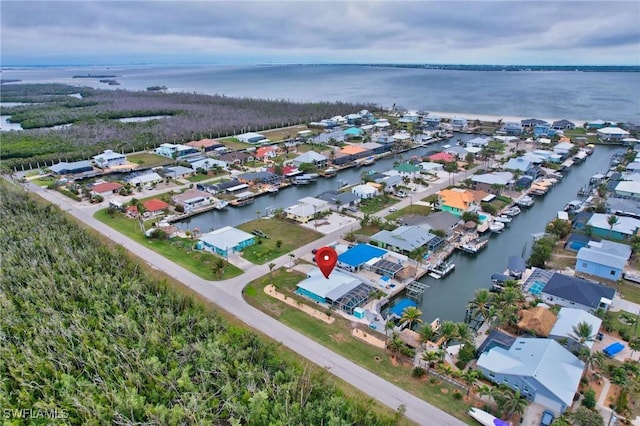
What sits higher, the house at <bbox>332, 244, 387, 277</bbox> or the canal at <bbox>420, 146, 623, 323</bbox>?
the house at <bbox>332, 244, 387, 277</bbox>

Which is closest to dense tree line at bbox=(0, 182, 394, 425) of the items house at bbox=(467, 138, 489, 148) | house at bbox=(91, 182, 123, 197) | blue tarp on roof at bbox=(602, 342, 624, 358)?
blue tarp on roof at bbox=(602, 342, 624, 358)

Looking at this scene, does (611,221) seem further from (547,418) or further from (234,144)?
(234,144)

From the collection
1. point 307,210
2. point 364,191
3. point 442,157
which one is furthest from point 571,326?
point 442,157

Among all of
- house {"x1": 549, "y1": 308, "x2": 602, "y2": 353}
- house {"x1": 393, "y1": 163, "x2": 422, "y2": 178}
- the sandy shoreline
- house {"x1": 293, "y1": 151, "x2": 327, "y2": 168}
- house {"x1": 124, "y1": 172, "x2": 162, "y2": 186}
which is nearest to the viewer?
house {"x1": 549, "y1": 308, "x2": 602, "y2": 353}

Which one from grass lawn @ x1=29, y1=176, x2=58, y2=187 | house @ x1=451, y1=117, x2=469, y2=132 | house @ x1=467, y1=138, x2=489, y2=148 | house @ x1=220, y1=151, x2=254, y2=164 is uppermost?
house @ x1=451, y1=117, x2=469, y2=132

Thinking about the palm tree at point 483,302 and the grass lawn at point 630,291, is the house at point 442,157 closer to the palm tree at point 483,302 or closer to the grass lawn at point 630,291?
the grass lawn at point 630,291

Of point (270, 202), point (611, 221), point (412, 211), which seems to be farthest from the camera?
point (270, 202)

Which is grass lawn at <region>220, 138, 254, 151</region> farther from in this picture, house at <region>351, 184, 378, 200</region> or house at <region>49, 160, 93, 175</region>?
house at <region>351, 184, 378, 200</region>
